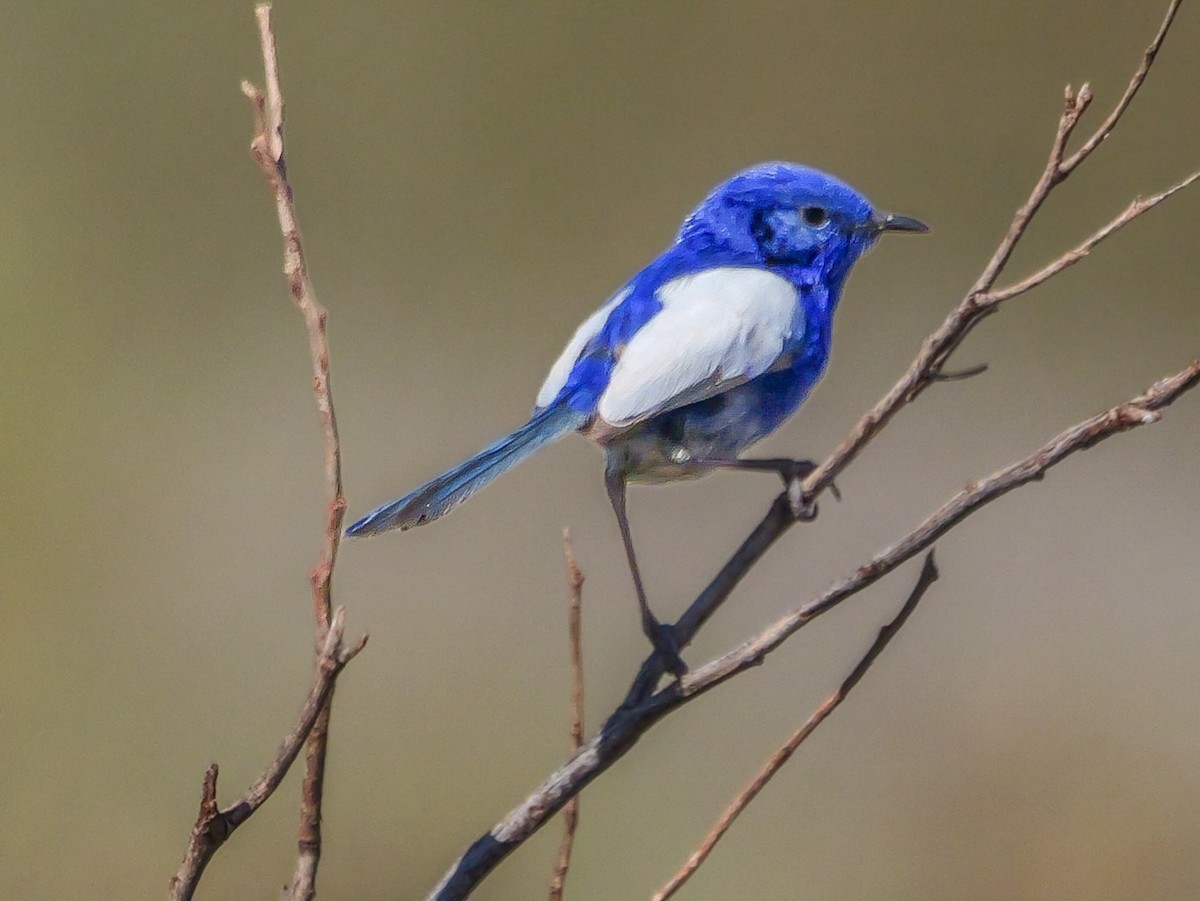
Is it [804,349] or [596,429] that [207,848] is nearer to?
[596,429]

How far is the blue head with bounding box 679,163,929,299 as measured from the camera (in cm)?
98

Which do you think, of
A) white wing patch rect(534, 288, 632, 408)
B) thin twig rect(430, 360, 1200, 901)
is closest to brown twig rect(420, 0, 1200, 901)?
thin twig rect(430, 360, 1200, 901)

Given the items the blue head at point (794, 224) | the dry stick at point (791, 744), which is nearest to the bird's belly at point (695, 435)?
the blue head at point (794, 224)

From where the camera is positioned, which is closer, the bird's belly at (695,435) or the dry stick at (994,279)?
the dry stick at (994,279)

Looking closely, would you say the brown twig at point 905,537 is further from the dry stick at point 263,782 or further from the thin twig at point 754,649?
the dry stick at point 263,782

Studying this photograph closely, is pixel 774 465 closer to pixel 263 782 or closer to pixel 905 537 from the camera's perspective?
pixel 905 537

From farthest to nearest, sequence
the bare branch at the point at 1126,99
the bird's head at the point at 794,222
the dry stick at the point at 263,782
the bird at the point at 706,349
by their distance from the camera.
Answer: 1. the bird's head at the point at 794,222
2. the bird at the point at 706,349
3. the bare branch at the point at 1126,99
4. the dry stick at the point at 263,782

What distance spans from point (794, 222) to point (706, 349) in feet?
0.60

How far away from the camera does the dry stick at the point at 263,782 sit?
1.63 ft

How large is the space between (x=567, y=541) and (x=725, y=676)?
145 millimetres

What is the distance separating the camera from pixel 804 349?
95cm

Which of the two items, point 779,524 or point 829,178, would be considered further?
point 829,178

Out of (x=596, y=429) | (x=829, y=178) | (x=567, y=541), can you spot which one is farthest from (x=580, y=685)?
(x=829, y=178)

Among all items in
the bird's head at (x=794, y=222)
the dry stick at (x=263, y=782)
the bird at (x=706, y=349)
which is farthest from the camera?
Answer: the bird's head at (x=794, y=222)
